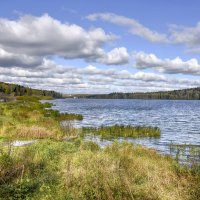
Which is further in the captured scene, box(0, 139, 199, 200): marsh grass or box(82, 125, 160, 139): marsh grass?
box(82, 125, 160, 139): marsh grass

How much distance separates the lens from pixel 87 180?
999 cm

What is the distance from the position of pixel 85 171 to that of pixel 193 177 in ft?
14.1

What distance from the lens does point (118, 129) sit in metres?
34.1

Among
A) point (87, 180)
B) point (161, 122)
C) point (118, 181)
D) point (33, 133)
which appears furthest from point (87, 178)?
point (161, 122)

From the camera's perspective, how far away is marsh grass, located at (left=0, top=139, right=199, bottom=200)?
900cm

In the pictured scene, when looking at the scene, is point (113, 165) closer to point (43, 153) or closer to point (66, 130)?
point (43, 153)

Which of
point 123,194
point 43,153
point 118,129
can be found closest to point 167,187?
point 123,194

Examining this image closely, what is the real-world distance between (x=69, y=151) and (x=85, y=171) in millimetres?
4687

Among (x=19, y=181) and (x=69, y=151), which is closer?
(x=19, y=181)

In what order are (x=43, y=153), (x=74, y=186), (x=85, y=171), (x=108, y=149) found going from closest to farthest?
(x=74, y=186)
(x=85, y=171)
(x=43, y=153)
(x=108, y=149)

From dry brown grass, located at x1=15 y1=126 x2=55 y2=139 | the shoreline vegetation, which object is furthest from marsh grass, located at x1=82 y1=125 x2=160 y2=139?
the shoreline vegetation

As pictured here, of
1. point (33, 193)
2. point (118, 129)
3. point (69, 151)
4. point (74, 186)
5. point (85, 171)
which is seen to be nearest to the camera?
point (33, 193)

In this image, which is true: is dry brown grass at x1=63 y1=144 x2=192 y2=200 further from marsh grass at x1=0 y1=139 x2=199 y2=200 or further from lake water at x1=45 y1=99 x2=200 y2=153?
lake water at x1=45 y1=99 x2=200 y2=153

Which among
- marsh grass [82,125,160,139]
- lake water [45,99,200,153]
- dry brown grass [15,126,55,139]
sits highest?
dry brown grass [15,126,55,139]
